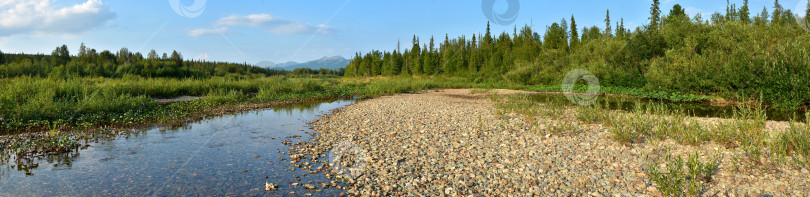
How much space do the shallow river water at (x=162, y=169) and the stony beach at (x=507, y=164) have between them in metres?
1.07

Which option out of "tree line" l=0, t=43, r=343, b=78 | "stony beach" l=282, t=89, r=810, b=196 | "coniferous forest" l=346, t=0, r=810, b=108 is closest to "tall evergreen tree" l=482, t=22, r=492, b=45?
"coniferous forest" l=346, t=0, r=810, b=108

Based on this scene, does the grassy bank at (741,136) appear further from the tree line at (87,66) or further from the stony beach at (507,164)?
the tree line at (87,66)

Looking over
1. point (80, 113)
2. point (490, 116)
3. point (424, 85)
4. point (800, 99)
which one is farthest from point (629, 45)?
point (80, 113)

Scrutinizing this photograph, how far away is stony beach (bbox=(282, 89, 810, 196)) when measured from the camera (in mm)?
6789

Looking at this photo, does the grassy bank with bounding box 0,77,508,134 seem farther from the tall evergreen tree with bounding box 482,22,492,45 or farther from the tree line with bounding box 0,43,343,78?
the tall evergreen tree with bounding box 482,22,492,45

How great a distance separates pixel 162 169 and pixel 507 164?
8409mm

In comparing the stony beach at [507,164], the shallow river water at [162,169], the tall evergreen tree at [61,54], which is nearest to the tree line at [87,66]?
the tall evergreen tree at [61,54]

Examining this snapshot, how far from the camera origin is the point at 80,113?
16625 mm

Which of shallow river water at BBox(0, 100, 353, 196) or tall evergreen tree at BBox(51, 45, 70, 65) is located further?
tall evergreen tree at BBox(51, 45, 70, 65)

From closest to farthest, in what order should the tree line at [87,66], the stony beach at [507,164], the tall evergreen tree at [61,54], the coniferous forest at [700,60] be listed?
the stony beach at [507,164] → the coniferous forest at [700,60] → the tree line at [87,66] → the tall evergreen tree at [61,54]

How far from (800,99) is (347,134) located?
2519cm

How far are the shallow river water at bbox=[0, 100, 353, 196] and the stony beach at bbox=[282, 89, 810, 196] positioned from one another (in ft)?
3.51

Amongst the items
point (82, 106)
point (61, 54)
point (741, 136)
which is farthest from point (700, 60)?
point (61, 54)

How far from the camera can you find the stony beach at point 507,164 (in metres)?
6.79
